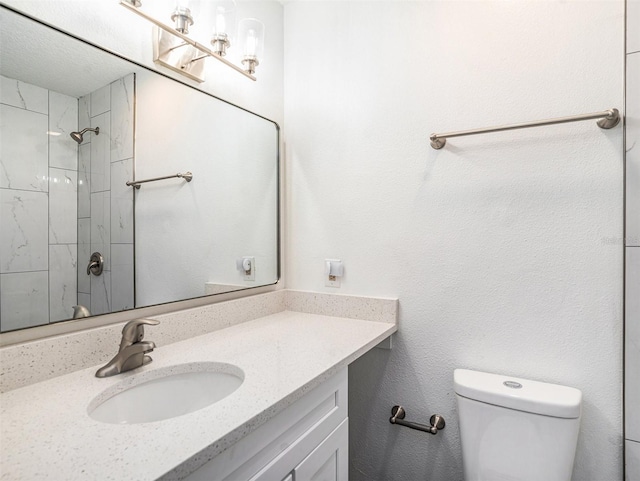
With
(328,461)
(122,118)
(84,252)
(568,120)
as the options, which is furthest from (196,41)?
(328,461)

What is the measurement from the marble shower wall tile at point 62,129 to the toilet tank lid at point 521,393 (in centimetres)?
133

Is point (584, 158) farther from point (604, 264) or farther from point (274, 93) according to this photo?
point (274, 93)

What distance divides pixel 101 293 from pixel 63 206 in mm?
255

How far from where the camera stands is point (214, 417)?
678 mm

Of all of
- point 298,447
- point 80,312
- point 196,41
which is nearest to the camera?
point 298,447

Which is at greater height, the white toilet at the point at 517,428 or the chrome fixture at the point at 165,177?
the chrome fixture at the point at 165,177

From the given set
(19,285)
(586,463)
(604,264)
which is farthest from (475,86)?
(19,285)

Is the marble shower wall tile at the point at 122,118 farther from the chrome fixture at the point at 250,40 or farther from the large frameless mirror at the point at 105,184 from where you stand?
the chrome fixture at the point at 250,40

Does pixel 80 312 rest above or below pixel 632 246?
below

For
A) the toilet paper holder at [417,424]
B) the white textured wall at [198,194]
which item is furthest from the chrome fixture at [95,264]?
the toilet paper holder at [417,424]

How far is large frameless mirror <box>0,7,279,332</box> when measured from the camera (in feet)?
2.78

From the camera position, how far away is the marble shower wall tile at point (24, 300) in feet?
2.68

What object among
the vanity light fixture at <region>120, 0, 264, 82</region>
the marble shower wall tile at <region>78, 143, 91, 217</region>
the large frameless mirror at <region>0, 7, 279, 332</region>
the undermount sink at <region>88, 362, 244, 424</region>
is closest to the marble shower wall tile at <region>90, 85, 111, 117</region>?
the large frameless mirror at <region>0, 7, 279, 332</region>

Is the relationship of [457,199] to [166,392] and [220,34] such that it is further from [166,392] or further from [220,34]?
[166,392]
